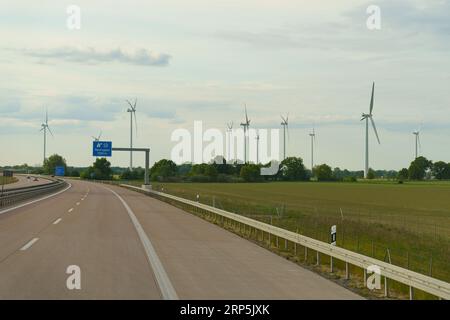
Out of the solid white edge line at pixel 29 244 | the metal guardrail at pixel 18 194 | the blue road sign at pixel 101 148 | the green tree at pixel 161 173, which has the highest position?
the blue road sign at pixel 101 148

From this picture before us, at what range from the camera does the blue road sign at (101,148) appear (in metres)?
78.2

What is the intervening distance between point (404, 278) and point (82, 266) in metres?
6.34

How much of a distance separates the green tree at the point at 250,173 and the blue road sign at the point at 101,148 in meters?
108

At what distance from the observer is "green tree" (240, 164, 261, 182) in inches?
7303

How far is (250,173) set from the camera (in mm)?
186625

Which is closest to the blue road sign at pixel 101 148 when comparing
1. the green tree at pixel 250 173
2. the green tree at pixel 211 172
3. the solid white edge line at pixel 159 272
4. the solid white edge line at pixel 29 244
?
the solid white edge line at pixel 159 272

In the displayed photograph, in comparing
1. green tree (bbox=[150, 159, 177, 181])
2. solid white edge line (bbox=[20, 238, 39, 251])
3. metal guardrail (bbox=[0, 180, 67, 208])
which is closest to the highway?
solid white edge line (bbox=[20, 238, 39, 251])

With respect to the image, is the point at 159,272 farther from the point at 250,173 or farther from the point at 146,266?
the point at 250,173

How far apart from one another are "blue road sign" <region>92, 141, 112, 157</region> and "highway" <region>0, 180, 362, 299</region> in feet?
180

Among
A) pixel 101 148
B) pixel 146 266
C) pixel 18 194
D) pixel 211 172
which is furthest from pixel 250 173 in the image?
pixel 146 266

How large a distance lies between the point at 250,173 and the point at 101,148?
362 ft

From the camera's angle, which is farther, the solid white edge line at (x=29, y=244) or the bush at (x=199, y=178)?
the bush at (x=199, y=178)

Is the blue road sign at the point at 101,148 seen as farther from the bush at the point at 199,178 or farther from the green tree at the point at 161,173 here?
the bush at the point at 199,178

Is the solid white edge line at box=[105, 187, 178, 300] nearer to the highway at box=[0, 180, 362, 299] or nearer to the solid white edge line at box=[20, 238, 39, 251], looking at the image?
the highway at box=[0, 180, 362, 299]
